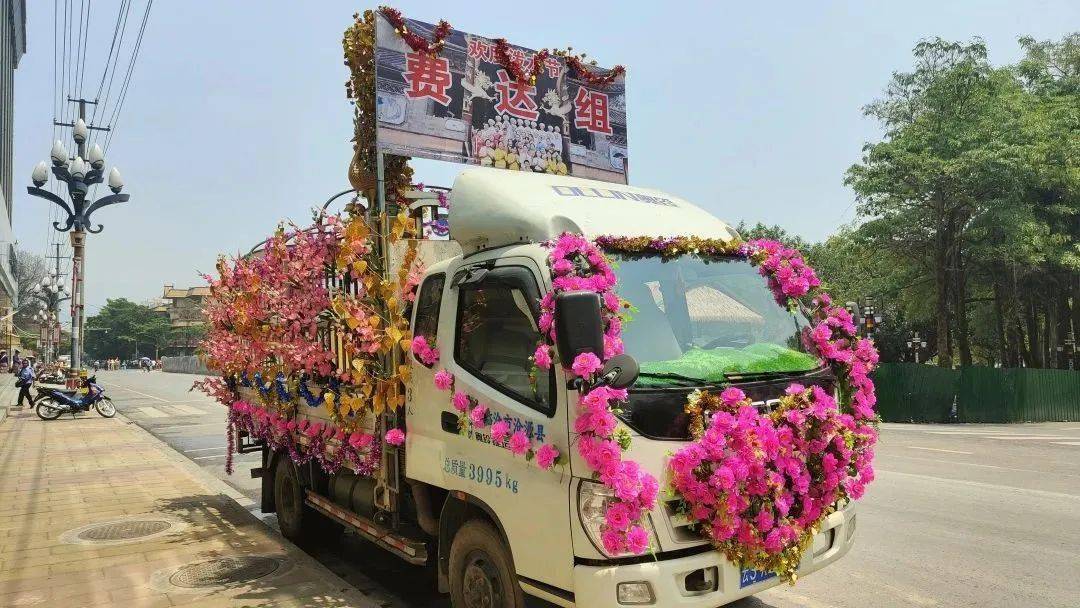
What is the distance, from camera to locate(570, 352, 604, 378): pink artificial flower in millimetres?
3084

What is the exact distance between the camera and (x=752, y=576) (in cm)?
349

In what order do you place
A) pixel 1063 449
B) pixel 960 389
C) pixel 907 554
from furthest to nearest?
pixel 960 389
pixel 1063 449
pixel 907 554

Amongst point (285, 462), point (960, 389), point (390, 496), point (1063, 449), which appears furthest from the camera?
point (960, 389)

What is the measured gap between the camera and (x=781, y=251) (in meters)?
4.44

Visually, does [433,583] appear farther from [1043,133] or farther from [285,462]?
[1043,133]

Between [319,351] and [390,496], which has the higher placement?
[319,351]

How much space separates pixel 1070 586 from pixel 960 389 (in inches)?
871

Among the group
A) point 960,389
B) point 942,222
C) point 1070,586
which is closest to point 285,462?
point 1070,586

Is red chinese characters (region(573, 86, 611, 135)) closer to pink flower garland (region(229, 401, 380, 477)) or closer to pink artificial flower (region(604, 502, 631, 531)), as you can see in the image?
pink flower garland (region(229, 401, 380, 477))

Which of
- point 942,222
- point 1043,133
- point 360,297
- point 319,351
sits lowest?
point 319,351

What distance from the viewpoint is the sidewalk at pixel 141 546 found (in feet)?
16.3

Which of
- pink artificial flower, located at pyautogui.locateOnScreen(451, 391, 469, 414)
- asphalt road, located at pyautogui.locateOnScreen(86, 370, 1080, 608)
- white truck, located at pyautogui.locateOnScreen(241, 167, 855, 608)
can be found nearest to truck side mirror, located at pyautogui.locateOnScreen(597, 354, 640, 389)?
white truck, located at pyautogui.locateOnScreen(241, 167, 855, 608)

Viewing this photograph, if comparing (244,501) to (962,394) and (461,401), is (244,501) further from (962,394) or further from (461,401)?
(962,394)

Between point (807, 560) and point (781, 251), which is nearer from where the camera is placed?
point (807, 560)
